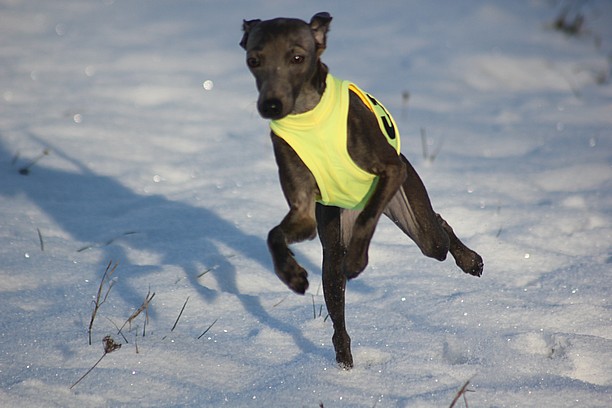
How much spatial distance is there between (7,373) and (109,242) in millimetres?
1453

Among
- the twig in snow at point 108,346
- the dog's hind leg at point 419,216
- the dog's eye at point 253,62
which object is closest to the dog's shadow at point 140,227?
the twig in snow at point 108,346

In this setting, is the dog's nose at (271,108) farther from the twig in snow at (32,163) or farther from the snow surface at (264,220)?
the twig in snow at (32,163)

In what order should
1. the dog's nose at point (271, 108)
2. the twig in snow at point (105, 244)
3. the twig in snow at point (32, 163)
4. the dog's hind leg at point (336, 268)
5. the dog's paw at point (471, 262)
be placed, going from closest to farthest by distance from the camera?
the dog's nose at point (271, 108) → the dog's hind leg at point (336, 268) → the dog's paw at point (471, 262) → the twig in snow at point (105, 244) → the twig in snow at point (32, 163)

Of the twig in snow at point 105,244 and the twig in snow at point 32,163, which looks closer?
the twig in snow at point 105,244

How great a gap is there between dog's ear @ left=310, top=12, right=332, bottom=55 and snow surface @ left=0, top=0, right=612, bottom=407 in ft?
4.11

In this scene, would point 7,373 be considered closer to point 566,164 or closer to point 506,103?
point 566,164

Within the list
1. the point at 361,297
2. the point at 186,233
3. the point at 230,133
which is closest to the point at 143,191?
the point at 186,233

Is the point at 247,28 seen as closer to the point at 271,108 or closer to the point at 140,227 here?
the point at 271,108

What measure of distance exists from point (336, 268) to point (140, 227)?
1950 mm

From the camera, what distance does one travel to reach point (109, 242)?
15.1ft

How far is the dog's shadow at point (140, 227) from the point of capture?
4234 mm

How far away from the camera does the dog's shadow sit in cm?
423

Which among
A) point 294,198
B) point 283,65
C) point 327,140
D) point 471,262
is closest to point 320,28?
point 283,65

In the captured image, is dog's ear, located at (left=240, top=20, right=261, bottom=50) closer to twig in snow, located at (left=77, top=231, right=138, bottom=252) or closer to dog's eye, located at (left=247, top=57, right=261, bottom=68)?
dog's eye, located at (left=247, top=57, right=261, bottom=68)
